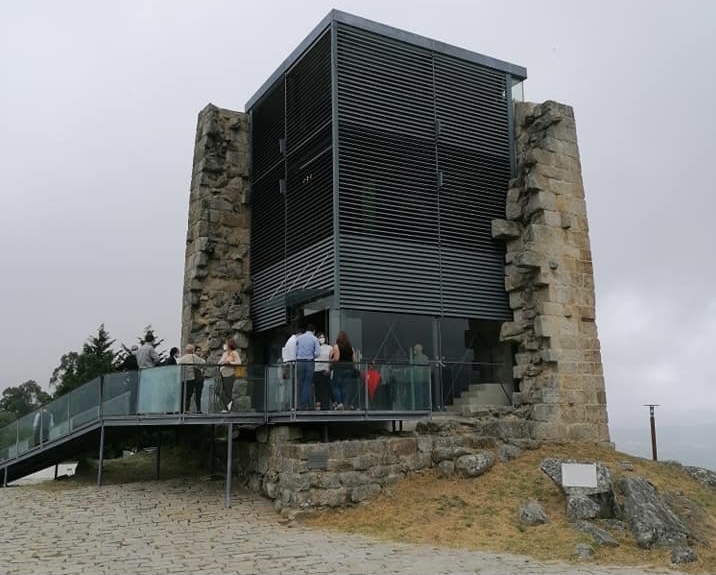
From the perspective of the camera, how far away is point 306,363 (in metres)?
13.4

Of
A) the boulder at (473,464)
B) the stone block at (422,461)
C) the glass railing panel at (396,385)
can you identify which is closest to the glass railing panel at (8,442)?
the glass railing panel at (396,385)

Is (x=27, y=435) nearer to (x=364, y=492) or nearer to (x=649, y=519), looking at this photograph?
(x=364, y=492)

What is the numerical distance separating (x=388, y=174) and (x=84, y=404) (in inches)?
330

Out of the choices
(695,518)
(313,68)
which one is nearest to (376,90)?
(313,68)

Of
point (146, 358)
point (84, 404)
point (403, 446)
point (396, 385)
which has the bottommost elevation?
point (403, 446)

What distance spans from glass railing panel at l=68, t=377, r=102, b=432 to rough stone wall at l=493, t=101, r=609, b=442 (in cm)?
941

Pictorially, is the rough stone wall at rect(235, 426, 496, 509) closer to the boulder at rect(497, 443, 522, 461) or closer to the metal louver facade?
the boulder at rect(497, 443, 522, 461)

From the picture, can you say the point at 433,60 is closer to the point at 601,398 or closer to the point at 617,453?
the point at 601,398

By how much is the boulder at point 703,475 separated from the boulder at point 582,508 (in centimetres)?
525

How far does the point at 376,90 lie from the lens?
16984 millimetres

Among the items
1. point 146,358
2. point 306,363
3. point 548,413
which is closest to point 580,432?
point 548,413

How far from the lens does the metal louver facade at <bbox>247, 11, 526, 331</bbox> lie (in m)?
16.2

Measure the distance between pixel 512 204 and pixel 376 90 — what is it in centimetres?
439

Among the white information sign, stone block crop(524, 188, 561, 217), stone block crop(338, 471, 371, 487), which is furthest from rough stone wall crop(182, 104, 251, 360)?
the white information sign
